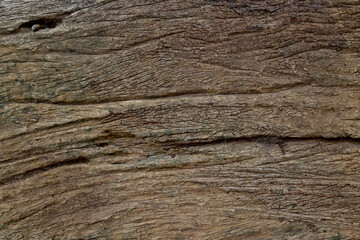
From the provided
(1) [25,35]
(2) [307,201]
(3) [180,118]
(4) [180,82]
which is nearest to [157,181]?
(3) [180,118]

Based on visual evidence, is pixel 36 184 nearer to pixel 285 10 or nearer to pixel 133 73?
pixel 133 73

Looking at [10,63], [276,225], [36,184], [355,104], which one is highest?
[10,63]

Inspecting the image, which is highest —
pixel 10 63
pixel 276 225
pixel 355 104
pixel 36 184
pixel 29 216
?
pixel 10 63

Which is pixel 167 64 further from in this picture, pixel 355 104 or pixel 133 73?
pixel 355 104

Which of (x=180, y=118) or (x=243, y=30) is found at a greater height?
(x=243, y=30)

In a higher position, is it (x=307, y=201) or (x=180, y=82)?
(x=180, y=82)

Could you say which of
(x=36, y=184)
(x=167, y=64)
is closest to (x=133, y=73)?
(x=167, y=64)
